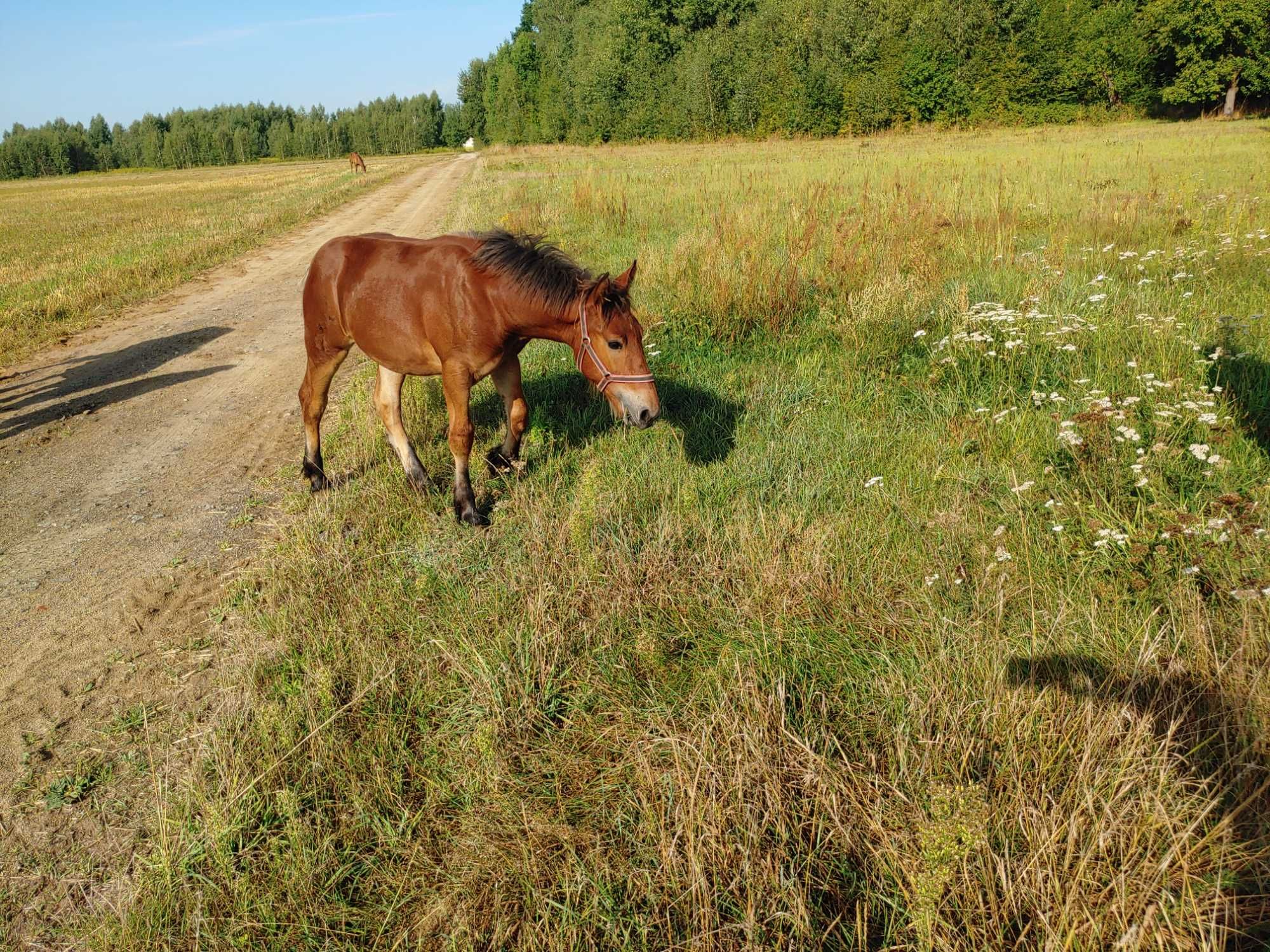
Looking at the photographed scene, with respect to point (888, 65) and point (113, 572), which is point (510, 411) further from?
point (888, 65)

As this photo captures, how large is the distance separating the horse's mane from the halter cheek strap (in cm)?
13

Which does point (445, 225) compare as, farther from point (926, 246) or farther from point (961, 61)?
point (961, 61)

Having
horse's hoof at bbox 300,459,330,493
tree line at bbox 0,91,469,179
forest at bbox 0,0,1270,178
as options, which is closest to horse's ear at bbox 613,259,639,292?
horse's hoof at bbox 300,459,330,493

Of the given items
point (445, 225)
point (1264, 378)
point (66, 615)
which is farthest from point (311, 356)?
point (445, 225)

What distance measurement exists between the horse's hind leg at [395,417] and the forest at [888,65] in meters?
47.9

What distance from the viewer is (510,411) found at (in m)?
4.88

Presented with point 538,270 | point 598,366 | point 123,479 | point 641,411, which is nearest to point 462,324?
point 538,270

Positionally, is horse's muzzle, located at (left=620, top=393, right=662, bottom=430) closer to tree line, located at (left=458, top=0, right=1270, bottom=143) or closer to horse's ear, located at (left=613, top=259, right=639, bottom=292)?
horse's ear, located at (left=613, top=259, right=639, bottom=292)

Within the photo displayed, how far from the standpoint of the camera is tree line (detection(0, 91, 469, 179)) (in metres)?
101

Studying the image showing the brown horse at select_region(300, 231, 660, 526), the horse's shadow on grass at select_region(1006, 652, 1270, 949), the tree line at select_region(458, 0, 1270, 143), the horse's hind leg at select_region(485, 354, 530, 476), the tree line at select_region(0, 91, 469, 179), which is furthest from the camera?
the tree line at select_region(0, 91, 469, 179)

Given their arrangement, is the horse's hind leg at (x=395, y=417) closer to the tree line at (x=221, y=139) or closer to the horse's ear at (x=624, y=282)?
the horse's ear at (x=624, y=282)

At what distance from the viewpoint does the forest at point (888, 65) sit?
132 ft

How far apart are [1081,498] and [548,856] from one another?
315 centimetres

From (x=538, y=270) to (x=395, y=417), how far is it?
184cm
